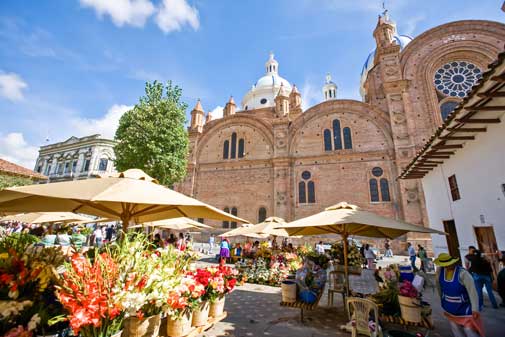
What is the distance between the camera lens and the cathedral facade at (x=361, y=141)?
62.7ft

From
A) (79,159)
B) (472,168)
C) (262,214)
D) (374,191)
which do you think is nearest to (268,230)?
(472,168)

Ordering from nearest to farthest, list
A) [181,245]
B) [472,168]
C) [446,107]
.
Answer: [181,245]
[472,168]
[446,107]

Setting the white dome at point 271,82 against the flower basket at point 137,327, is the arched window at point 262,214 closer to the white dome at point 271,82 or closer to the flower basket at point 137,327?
the flower basket at point 137,327

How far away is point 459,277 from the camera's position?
12.8ft

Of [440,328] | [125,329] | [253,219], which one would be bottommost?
[440,328]

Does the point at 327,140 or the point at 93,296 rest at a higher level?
the point at 327,140

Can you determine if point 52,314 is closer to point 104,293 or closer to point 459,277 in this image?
point 104,293

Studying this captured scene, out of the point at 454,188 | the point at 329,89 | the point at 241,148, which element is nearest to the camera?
the point at 454,188

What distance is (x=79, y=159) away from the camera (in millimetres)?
36125

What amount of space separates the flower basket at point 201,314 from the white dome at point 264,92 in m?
35.2

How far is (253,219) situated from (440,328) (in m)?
16.8

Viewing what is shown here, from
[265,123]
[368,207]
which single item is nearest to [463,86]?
[368,207]

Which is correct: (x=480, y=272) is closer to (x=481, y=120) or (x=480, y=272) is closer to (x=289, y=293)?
(x=481, y=120)

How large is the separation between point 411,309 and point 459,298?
0.74 metres
